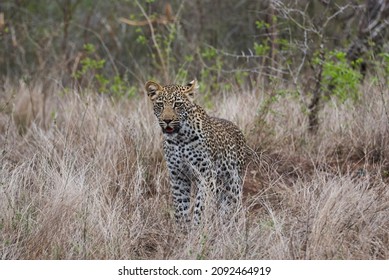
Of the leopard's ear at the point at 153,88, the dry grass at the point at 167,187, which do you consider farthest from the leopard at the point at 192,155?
the dry grass at the point at 167,187

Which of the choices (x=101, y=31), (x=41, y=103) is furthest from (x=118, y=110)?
(x=101, y=31)

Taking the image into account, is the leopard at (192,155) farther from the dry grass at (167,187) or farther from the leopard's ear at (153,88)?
the dry grass at (167,187)

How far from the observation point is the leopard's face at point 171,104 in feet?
25.9

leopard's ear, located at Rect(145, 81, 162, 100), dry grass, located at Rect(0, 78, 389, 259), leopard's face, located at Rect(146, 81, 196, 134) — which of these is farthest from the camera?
leopard's ear, located at Rect(145, 81, 162, 100)

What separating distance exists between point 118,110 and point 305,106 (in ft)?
7.08

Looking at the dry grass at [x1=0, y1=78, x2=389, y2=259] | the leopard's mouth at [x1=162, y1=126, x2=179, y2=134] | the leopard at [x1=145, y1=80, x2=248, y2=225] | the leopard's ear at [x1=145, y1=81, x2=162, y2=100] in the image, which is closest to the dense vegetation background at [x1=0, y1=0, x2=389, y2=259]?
the dry grass at [x1=0, y1=78, x2=389, y2=259]

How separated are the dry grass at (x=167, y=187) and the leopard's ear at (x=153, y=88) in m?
0.83

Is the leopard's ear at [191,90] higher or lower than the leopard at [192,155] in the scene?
higher

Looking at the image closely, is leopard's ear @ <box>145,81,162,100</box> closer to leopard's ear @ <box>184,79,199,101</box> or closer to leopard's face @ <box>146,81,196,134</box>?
leopard's face @ <box>146,81,196,134</box>

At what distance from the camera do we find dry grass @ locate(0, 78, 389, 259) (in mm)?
7016

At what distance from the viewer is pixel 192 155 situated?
26.6 feet

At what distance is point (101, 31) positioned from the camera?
17.4m
